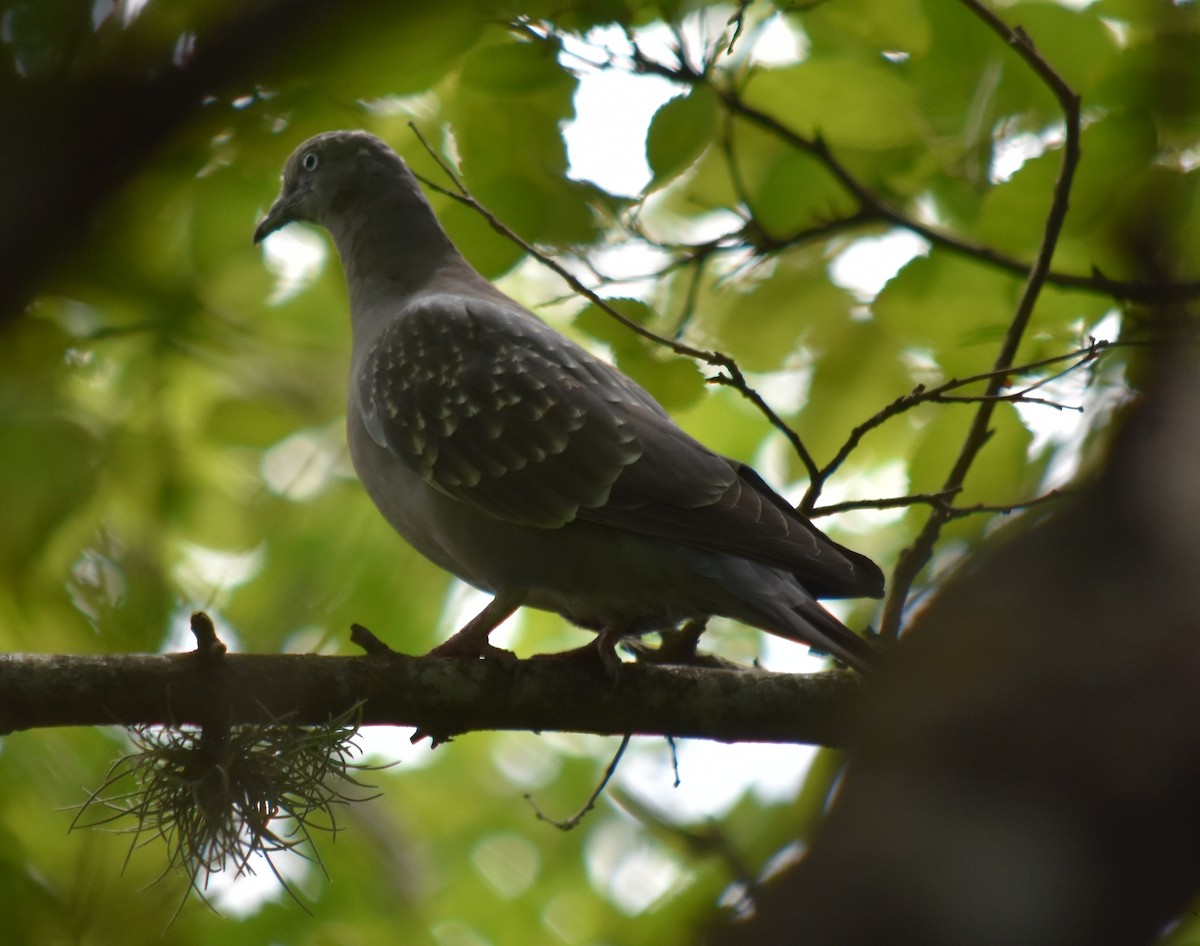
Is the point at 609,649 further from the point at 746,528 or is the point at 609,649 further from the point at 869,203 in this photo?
the point at 869,203

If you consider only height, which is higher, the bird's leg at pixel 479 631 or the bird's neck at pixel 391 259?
the bird's neck at pixel 391 259

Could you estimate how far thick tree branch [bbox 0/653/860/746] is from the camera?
2732 mm

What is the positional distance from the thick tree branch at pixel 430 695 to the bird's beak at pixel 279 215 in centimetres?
243

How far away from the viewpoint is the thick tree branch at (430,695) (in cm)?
273

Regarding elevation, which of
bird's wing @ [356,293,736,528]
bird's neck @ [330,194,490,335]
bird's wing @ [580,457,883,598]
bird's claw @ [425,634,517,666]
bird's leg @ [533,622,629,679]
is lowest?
bird's leg @ [533,622,629,679]

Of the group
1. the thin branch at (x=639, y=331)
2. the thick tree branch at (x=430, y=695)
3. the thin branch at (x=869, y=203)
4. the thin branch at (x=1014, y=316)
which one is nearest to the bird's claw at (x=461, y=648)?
the thick tree branch at (x=430, y=695)

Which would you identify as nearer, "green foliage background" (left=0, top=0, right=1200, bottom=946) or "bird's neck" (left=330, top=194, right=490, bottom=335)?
"green foliage background" (left=0, top=0, right=1200, bottom=946)

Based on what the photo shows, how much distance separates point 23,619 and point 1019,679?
3.20 metres

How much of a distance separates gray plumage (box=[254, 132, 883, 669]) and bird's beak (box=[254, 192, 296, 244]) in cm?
70

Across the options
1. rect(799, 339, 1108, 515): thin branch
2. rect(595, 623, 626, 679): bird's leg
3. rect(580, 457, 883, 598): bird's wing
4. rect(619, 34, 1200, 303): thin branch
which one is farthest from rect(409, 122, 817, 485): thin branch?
rect(595, 623, 626, 679): bird's leg

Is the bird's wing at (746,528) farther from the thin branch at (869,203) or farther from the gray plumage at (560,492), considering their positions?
the thin branch at (869,203)

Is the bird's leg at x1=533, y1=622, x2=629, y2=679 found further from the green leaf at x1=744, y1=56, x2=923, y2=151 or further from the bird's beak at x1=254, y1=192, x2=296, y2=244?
the bird's beak at x1=254, y1=192, x2=296, y2=244

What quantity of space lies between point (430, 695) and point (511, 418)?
121 centimetres

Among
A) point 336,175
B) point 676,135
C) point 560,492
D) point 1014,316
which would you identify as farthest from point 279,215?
point 1014,316
